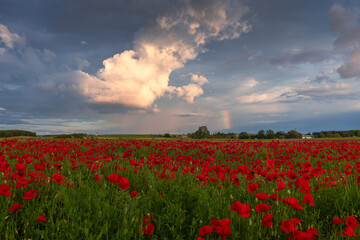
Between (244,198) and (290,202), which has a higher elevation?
(290,202)

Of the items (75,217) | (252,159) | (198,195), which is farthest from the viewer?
(252,159)

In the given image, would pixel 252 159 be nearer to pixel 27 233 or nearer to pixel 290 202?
pixel 290 202

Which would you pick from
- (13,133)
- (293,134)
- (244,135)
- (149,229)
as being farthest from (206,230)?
(293,134)

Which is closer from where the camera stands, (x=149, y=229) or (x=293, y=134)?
(x=149, y=229)

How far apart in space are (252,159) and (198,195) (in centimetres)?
797

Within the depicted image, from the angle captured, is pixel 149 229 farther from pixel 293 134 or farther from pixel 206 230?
pixel 293 134

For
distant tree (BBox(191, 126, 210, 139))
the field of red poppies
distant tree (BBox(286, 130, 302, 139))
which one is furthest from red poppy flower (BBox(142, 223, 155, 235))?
distant tree (BBox(286, 130, 302, 139))

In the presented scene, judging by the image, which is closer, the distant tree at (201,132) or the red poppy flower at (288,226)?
the red poppy flower at (288,226)

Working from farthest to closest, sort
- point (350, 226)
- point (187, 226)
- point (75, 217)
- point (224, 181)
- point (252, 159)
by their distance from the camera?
1. point (252, 159)
2. point (224, 181)
3. point (187, 226)
4. point (75, 217)
5. point (350, 226)

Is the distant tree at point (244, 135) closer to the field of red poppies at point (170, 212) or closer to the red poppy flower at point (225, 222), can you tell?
the field of red poppies at point (170, 212)

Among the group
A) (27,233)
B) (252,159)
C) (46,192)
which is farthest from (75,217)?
(252,159)

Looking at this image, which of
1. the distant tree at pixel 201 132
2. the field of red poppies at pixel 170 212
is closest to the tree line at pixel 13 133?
the distant tree at pixel 201 132

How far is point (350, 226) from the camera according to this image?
8.05 ft

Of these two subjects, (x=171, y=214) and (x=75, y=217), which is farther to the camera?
(x=171, y=214)
